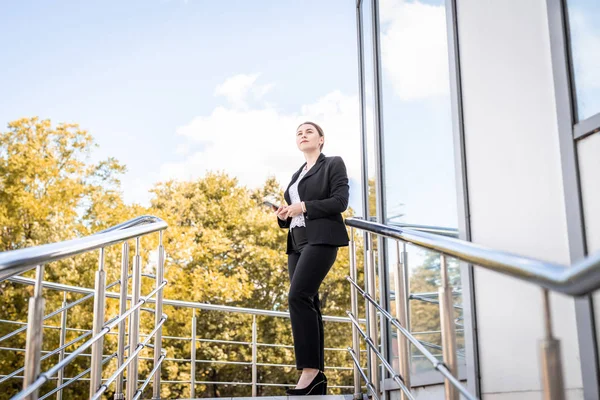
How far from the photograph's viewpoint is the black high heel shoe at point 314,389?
2746mm

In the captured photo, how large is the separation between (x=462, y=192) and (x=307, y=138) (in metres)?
1.16

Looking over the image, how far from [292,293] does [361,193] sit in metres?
1.19

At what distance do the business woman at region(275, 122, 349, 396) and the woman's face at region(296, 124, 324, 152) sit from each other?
0.14 m

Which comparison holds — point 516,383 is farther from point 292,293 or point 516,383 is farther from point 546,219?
point 292,293

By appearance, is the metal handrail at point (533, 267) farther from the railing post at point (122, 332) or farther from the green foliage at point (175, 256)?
the green foliage at point (175, 256)

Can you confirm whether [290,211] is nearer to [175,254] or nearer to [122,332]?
[122,332]

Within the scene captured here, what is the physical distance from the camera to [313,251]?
2.82 metres

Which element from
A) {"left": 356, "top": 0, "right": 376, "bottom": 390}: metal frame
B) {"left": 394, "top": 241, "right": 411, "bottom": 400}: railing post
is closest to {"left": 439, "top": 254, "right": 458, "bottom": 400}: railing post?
{"left": 394, "top": 241, "right": 411, "bottom": 400}: railing post

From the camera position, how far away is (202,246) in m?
15.2

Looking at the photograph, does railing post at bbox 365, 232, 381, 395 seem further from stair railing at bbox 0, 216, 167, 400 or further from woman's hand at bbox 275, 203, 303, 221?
stair railing at bbox 0, 216, 167, 400

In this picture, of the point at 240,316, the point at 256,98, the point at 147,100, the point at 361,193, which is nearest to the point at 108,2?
the point at 147,100

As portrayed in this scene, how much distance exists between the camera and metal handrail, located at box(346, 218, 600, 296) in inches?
31.4

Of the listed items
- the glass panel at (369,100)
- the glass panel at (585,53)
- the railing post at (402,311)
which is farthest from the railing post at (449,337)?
the glass panel at (369,100)

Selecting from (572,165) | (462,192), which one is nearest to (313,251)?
(462,192)
